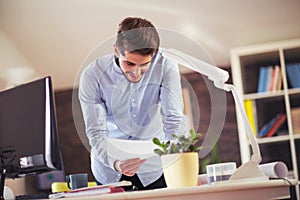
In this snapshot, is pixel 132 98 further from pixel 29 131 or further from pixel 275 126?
pixel 275 126

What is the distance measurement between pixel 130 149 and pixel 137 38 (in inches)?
20.4

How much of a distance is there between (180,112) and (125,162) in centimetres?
44

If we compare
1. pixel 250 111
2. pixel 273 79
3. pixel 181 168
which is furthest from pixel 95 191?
pixel 273 79

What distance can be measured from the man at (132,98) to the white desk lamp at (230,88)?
0.36m

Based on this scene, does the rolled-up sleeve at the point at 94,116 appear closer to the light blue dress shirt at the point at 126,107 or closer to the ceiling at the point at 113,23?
the light blue dress shirt at the point at 126,107

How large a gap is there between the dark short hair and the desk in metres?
1.07

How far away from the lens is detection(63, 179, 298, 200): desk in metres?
1.55

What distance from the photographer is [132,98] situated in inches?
107

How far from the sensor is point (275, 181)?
155 centimetres

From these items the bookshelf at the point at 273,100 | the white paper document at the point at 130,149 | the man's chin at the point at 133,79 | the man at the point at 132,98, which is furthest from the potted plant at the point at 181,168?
the bookshelf at the point at 273,100

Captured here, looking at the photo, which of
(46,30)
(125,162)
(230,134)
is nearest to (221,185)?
(125,162)

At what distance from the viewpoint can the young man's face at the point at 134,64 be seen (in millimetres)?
2553

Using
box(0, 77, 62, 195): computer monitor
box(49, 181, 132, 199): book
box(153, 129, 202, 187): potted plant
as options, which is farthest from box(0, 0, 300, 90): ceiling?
box(49, 181, 132, 199): book

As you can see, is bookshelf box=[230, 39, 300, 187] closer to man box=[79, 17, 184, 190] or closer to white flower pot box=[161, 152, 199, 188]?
man box=[79, 17, 184, 190]
